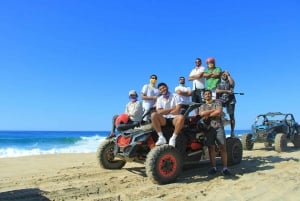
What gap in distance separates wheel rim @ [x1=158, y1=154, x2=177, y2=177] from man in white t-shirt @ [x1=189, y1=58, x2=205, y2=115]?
3.14 m

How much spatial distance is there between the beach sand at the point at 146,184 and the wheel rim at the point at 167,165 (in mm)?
235

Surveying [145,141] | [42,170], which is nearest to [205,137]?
[145,141]

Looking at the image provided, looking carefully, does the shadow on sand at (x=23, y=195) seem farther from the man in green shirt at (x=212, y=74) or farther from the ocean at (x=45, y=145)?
the ocean at (x=45, y=145)

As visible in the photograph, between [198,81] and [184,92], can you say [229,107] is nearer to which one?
[198,81]

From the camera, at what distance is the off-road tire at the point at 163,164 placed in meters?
6.57

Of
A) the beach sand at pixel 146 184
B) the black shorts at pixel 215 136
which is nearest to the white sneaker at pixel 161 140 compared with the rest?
the beach sand at pixel 146 184

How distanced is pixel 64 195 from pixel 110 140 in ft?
8.41

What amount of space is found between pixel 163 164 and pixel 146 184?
1.59 ft

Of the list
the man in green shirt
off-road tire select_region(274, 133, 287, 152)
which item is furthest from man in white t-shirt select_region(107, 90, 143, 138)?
off-road tire select_region(274, 133, 287, 152)

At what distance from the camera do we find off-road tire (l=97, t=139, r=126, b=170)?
841cm

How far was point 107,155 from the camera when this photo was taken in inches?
334

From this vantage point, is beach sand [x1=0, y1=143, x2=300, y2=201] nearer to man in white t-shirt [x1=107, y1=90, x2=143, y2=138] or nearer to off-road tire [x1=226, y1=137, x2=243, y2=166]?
off-road tire [x1=226, y1=137, x2=243, y2=166]

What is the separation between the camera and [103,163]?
841 centimetres

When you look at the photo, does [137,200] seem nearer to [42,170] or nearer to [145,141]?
[145,141]
